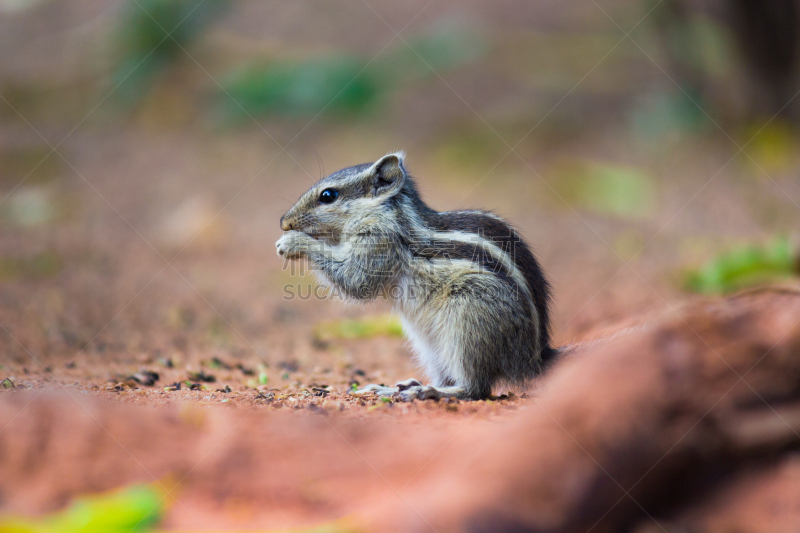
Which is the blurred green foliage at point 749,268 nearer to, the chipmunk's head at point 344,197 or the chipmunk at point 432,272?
the chipmunk at point 432,272

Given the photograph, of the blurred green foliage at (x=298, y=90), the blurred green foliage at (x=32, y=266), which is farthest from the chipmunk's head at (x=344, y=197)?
the blurred green foliage at (x=298, y=90)

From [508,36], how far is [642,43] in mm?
3156

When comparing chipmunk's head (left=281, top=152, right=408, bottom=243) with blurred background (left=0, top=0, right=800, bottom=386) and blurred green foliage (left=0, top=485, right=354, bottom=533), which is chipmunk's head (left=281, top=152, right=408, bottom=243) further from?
blurred green foliage (left=0, top=485, right=354, bottom=533)

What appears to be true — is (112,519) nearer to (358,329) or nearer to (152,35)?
(358,329)

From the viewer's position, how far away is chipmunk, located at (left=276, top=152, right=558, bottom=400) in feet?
13.5

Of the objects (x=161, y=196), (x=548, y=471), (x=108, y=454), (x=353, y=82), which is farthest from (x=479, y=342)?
(x=353, y=82)

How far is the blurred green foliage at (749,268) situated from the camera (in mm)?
6383

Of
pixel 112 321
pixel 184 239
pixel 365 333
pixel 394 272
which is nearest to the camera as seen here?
pixel 394 272

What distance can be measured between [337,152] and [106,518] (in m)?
10.4

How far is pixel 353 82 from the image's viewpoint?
13.7 m

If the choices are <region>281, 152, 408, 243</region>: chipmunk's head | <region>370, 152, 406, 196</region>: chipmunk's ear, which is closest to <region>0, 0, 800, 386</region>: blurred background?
<region>281, 152, 408, 243</region>: chipmunk's head

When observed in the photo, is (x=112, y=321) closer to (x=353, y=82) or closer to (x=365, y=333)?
(x=365, y=333)

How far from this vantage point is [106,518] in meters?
2.42

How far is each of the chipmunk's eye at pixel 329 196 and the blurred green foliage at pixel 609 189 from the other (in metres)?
6.73
